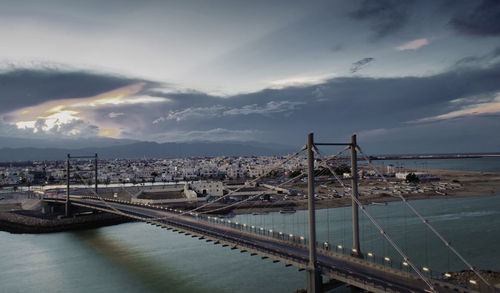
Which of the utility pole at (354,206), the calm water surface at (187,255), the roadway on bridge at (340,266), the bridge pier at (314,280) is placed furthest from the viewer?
the calm water surface at (187,255)

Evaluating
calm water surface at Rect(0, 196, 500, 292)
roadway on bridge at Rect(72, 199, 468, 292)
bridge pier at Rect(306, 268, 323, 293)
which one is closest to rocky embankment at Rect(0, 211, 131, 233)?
calm water surface at Rect(0, 196, 500, 292)

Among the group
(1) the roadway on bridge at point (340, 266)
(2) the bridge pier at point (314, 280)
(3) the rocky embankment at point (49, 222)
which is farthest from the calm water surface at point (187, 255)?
(2) the bridge pier at point (314, 280)

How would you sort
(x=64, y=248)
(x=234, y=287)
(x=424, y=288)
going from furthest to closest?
(x=64, y=248)
(x=234, y=287)
(x=424, y=288)

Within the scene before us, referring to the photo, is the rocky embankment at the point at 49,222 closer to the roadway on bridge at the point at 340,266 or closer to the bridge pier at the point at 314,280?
the roadway on bridge at the point at 340,266

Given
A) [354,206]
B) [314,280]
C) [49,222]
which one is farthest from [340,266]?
[49,222]

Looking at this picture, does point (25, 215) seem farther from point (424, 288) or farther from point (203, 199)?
point (424, 288)

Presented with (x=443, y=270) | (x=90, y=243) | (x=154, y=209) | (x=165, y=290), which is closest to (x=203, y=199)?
(x=154, y=209)
